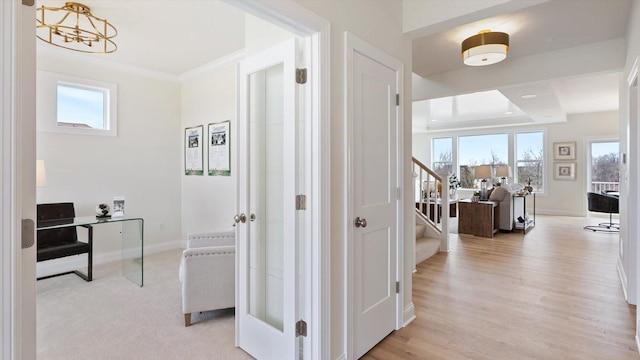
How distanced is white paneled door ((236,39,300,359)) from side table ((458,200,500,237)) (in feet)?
16.2

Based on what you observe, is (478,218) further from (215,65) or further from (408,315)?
(215,65)

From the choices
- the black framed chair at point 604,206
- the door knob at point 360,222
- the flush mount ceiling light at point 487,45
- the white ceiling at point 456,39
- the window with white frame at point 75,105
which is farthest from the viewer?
the black framed chair at point 604,206

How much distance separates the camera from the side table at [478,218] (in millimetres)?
5852

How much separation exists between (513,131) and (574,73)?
639 cm

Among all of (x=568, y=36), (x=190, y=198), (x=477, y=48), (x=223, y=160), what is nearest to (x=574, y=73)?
(x=568, y=36)

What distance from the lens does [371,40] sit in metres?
2.23

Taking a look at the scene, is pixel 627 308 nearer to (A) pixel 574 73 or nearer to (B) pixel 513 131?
(A) pixel 574 73

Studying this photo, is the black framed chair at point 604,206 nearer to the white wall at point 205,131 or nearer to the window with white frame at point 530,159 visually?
the window with white frame at point 530,159

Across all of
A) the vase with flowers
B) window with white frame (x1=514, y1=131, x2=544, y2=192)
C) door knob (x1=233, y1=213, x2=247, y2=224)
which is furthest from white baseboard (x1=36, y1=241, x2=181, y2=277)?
window with white frame (x1=514, y1=131, x2=544, y2=192)

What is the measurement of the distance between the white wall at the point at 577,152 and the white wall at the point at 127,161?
9.18 metres

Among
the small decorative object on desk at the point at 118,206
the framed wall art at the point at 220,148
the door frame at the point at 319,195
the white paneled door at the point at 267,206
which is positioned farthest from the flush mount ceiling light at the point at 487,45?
the small decorative object on desk at the point at 118,206

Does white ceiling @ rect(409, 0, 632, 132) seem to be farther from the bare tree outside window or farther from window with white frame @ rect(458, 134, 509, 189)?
window with white frame @ rect(458, 134, 509, 189)

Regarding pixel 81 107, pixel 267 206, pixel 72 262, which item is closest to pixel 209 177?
pixel 81 107

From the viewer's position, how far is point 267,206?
2.15 m
